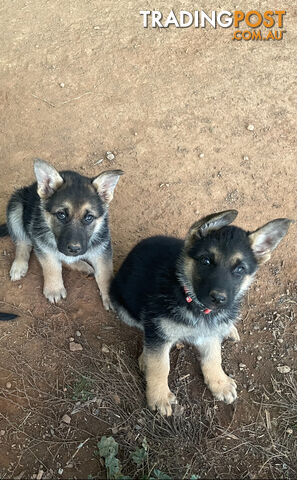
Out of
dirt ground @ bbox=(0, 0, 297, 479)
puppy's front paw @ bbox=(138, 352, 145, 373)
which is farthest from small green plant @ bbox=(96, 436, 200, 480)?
puppy's front paw @ bbox=(138, 352, 145, 373)

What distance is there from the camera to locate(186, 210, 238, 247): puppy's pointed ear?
303 cm

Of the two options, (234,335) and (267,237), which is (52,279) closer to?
(234,335)

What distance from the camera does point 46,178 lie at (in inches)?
164

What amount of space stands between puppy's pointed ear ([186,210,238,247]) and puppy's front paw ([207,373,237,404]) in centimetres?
142

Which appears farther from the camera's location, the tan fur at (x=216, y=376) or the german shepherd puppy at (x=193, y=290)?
the tan fur at (x=216, y=376)

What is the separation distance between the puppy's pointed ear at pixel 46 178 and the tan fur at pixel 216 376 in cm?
212

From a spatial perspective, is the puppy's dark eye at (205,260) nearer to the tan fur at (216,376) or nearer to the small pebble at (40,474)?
the tan fur at (216,376)

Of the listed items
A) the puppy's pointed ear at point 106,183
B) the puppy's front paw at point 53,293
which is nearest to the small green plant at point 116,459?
the puppy's front paw at point 53,293

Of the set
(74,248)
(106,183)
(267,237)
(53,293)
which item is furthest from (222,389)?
(106,183)

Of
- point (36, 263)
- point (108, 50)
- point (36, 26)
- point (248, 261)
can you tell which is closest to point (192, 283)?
point (248, 261)

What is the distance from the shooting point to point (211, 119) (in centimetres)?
633

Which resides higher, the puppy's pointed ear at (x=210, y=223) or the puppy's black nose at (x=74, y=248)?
the puppy's pointed ear at (x=210, y=223)

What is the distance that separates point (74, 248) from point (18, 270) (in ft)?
3.95

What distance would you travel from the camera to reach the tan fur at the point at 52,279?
4613 millimetres
